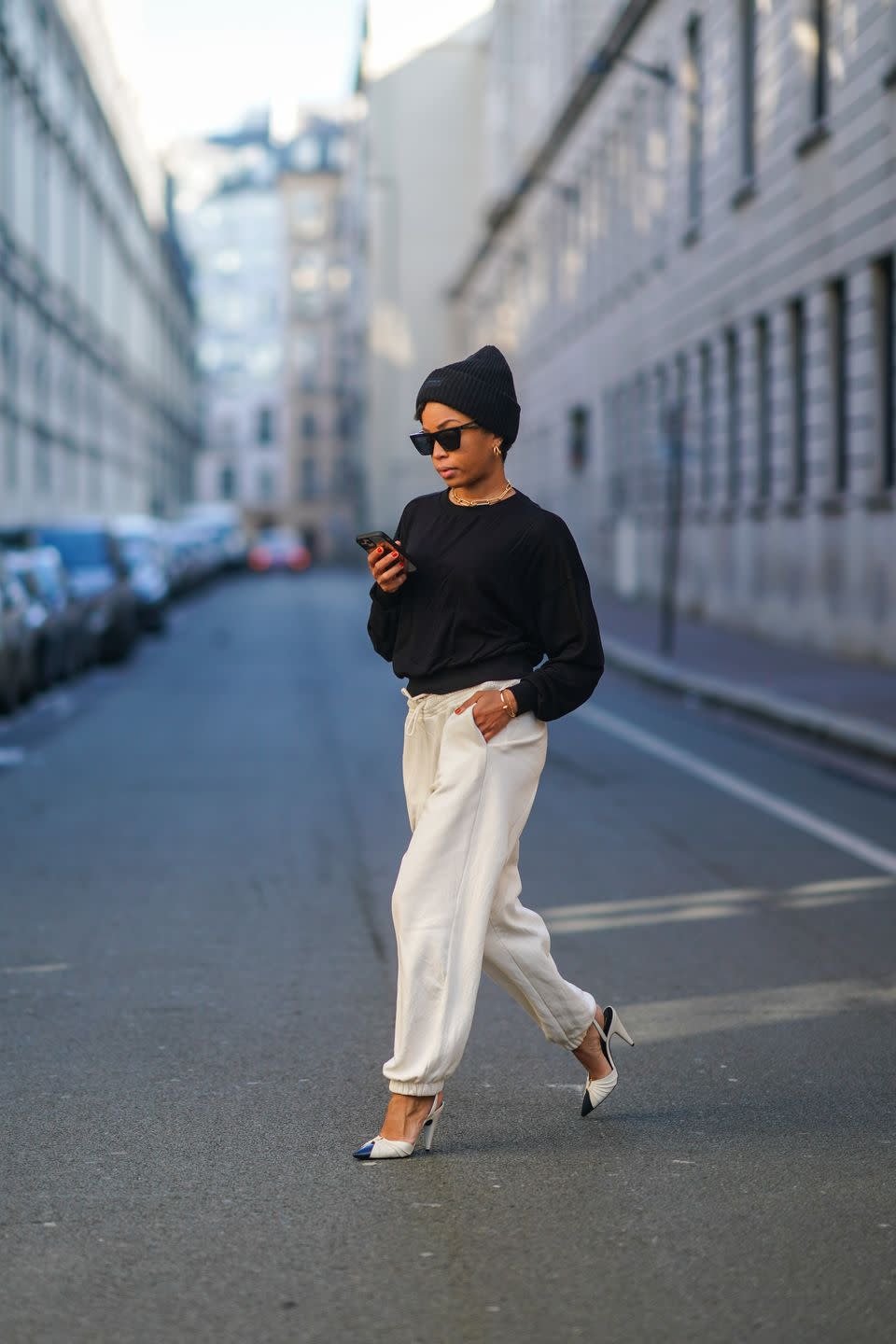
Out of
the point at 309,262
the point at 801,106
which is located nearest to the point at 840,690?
the point at 801,106

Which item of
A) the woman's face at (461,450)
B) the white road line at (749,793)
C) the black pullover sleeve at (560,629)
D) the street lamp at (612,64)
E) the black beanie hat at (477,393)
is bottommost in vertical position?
the white road line at (749,793)

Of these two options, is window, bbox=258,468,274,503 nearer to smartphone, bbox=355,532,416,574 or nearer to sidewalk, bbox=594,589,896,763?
sidewalk, bbox=594,589,896,763

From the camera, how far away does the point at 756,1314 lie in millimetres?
3916

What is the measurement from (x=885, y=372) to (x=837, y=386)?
2336mm

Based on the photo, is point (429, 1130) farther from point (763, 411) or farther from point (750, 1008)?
point (763, 411)

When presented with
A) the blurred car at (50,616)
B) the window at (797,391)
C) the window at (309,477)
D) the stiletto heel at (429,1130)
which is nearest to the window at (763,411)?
the window at (797,391)

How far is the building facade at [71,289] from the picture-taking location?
4500cm

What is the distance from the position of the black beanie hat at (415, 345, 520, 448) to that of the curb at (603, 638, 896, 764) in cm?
1001

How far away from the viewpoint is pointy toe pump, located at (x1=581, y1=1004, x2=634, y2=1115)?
533cm

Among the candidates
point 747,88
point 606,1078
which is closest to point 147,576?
point 747,88

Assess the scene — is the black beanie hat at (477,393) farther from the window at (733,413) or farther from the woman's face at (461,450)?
the window at (733,413)

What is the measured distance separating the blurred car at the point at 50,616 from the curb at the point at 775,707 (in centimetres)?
637

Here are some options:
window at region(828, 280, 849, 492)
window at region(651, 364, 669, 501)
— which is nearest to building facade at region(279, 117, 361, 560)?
window at region(651, 364, 669, 501)

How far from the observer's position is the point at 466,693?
4.98 meters
